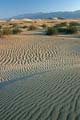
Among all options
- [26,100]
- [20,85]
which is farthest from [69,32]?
[26,100]

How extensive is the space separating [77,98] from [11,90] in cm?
226

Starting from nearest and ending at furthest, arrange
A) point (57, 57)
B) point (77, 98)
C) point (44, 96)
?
1. point (77, 98)
2. point (44, 96)
3. point (57, 57)

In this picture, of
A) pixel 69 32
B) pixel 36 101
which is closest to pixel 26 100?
pixel 36 101

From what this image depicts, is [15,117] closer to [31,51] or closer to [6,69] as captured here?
[6,69]

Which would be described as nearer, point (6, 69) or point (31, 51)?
point (6, 69)

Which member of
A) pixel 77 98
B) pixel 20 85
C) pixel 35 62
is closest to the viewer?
pixel 77 98

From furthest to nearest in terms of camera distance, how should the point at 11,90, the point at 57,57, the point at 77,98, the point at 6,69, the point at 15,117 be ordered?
the point at 57,57 < the point at 6,69 < the point at 11,90 < the point at 77,98 < the point at 15,117

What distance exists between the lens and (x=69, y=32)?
1130 inches

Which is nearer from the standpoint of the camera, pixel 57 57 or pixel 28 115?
pixel 28 115

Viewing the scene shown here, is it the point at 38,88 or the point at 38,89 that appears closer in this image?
the point at 38,89

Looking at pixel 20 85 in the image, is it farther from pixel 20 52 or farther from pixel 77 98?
pixel 20 52

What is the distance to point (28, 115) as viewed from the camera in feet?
18.8

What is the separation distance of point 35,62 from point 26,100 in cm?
705

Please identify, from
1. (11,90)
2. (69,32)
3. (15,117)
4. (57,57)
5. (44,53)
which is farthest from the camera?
(69,32)
